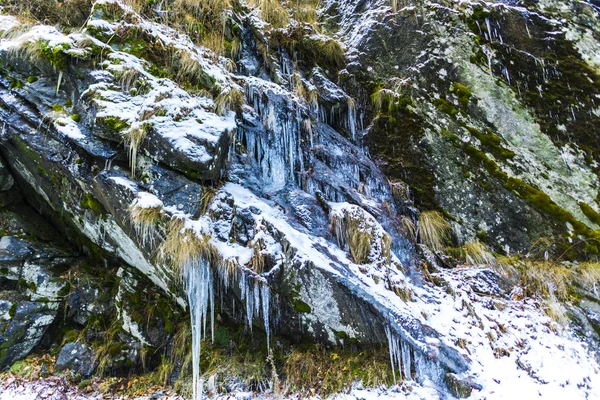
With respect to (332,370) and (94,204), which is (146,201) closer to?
(94,204)

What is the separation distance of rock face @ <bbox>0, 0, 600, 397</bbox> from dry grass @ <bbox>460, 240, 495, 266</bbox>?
224 millimetres

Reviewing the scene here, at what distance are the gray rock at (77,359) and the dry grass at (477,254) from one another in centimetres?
556

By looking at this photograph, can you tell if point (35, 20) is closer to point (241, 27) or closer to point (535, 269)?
point (241, 27)

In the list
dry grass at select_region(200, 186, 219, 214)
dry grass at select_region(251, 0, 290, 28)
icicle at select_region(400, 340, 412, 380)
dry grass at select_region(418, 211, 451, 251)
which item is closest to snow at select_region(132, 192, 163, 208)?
dry grass at select_region(200, 186, 219, 214)

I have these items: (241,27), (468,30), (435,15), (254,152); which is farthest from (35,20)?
(468,30)

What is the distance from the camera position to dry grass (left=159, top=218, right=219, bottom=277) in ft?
12.8

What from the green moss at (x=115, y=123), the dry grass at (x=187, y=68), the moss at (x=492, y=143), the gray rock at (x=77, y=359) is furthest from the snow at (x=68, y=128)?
the moss at (x=492, y=143)

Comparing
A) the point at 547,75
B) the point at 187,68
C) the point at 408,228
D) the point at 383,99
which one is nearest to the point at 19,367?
the point at 187,68

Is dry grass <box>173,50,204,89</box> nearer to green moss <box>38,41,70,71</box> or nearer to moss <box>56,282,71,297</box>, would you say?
green moss <box>38,41,70,71</box>

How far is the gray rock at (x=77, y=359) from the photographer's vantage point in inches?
172

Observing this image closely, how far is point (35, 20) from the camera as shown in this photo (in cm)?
559

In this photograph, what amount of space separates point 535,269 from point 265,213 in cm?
415

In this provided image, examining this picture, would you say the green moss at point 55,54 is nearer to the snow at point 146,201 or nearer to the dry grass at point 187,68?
the dry grass at point 187,68

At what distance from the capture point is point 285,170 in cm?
529
